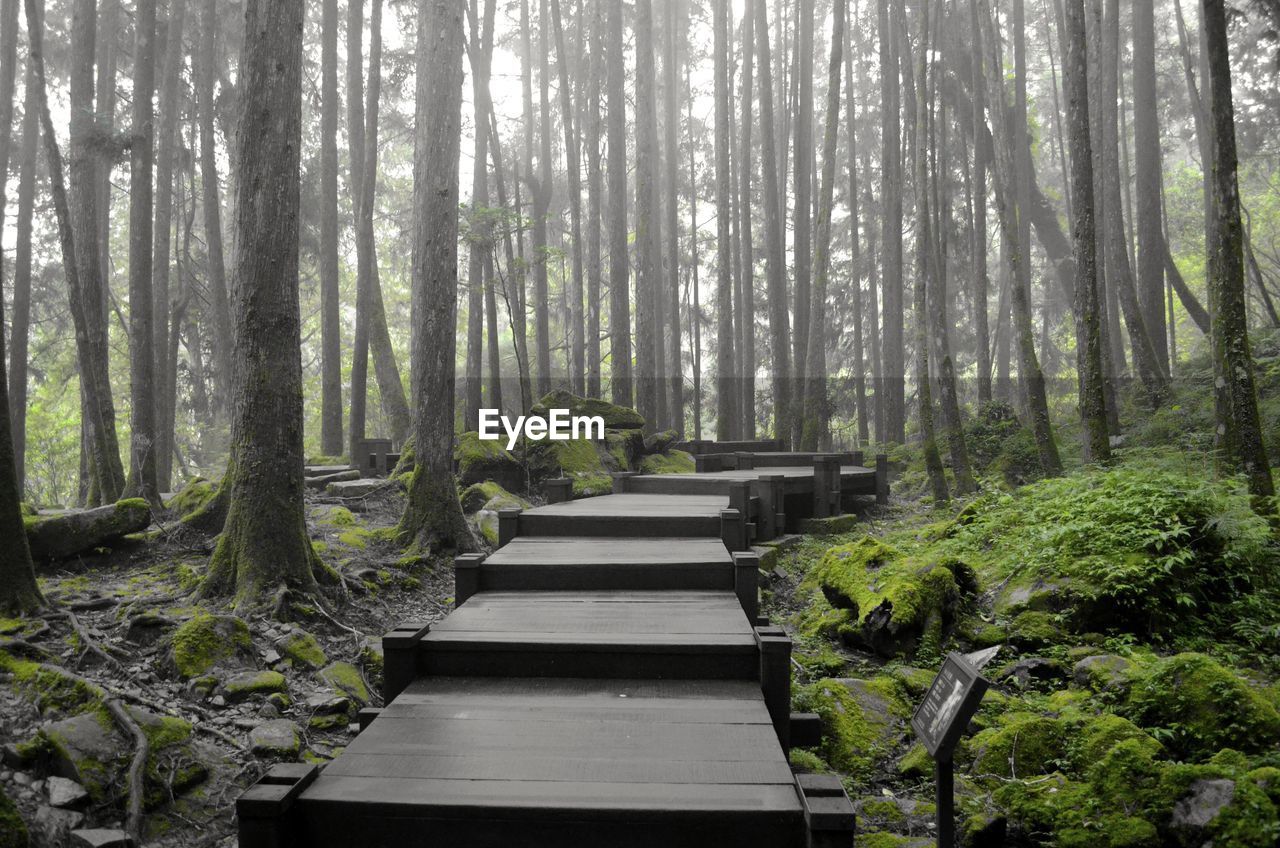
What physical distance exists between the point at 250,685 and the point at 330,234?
1359 cm

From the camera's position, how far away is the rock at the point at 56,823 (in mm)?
3654

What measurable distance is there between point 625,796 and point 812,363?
635 inches

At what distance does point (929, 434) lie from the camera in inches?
514

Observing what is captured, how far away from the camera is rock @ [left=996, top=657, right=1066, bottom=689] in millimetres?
5766

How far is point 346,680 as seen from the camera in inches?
230

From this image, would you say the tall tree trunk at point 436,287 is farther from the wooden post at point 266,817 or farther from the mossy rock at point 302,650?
the wooden post at point 266,817

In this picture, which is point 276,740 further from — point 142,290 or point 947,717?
point 142,290

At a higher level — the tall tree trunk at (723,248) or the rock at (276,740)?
the tall tree trunk at (723,248)

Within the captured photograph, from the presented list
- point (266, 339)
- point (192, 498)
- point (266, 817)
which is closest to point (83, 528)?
point (192, 498)

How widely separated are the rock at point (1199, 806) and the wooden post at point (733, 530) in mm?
3384

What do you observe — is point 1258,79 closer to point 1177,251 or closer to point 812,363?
point 1177,251

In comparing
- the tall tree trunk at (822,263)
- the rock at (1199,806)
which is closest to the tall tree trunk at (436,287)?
the rock at (1199,806)

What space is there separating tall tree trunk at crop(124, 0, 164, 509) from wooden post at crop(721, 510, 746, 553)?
23.4 ft

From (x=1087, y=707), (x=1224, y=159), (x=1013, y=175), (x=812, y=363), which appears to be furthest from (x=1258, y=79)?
(x=1087, y=707)
